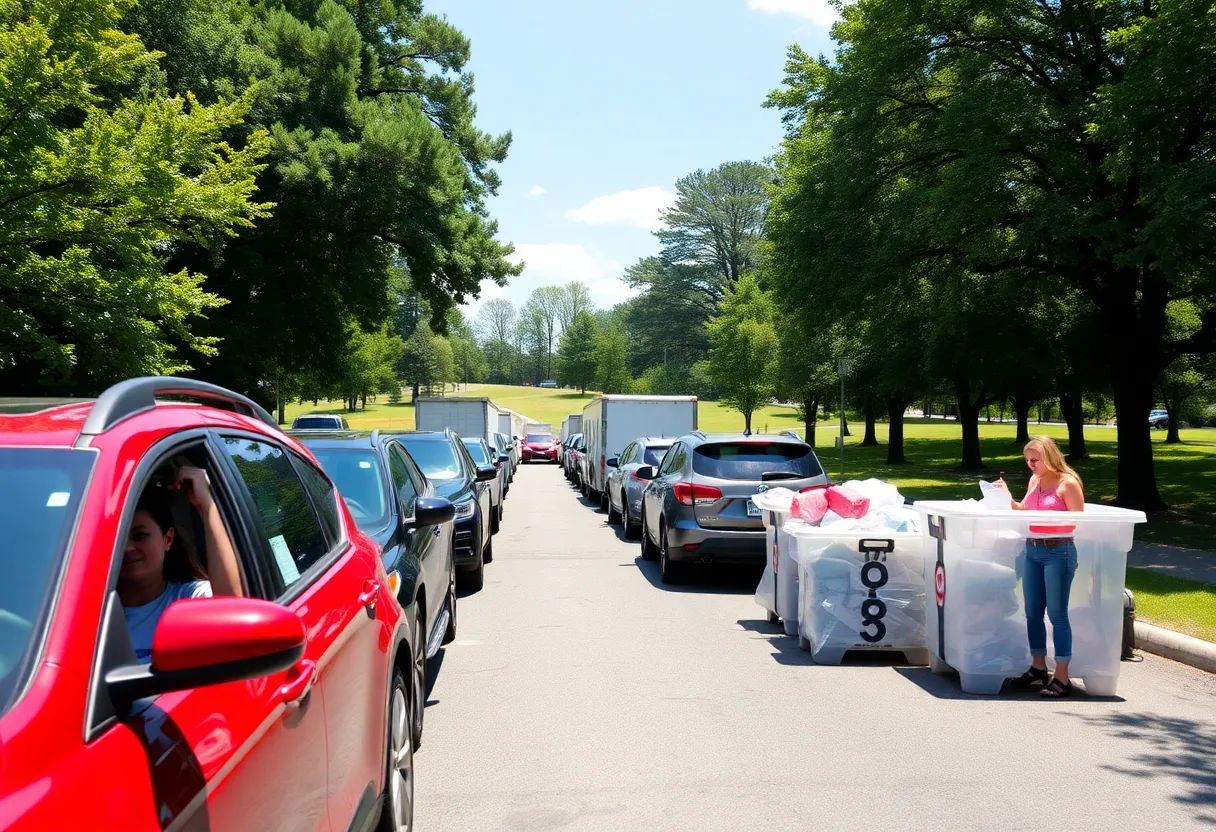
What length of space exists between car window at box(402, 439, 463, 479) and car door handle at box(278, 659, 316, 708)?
1045cm

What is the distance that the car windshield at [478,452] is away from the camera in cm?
2094

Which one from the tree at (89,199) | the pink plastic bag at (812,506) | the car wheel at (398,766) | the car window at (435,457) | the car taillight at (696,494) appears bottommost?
the car wheel at (398,766)

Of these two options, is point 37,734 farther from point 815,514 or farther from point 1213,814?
point 815,514

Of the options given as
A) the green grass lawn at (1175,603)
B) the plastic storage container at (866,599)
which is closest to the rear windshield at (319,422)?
the green grass lawn at (1175,603)

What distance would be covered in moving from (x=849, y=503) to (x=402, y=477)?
11.6 feet

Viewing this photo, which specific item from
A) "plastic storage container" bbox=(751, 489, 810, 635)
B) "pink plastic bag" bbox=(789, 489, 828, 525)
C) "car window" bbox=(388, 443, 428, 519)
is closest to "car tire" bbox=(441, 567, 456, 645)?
"car window" bbox=(388, 443, 428, 519)

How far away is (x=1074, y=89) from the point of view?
60.6ft

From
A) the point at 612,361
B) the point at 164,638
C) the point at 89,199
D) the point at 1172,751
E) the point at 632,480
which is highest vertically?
the point at 612,361

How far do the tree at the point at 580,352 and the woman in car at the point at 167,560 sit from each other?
137643mm

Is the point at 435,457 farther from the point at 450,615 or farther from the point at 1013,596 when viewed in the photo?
the point at 1013,596

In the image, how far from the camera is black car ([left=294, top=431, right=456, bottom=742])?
6.34m

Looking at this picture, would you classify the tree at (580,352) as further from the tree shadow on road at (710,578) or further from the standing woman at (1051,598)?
the standing woman at (1051,598)

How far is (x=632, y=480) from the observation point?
17734mm

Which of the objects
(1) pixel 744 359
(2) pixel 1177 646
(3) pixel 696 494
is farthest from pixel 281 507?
(1) pixel 744 359
